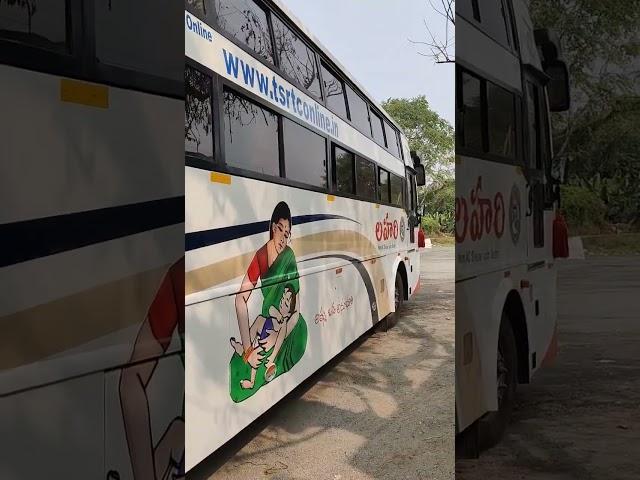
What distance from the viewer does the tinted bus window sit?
6856 millimetres

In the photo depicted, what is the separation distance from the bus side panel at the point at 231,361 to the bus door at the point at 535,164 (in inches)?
67.0

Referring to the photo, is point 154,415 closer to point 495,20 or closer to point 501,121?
point 501,121

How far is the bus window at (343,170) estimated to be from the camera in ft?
17.6

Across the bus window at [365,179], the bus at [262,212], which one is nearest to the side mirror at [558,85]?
the bus at [262,212]

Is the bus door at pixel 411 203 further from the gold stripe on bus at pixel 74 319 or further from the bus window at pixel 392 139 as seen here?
the gold stripe on bus at pixel 74 319

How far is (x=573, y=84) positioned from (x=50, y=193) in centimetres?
128

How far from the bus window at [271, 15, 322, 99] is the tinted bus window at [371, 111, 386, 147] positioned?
6.37ft

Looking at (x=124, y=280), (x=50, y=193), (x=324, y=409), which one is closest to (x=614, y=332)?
(x=124, y=280)

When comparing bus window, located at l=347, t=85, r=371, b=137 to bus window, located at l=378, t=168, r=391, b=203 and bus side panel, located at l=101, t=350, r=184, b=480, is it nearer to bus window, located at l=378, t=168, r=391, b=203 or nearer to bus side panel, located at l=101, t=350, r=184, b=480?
bus window, located at l=378, t=168, r=391, b=203

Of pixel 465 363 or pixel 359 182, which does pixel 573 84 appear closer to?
pixel 465 363

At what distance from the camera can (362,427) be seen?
170 inches

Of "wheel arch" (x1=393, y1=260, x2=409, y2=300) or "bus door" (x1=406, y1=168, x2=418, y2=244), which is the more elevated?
"bus door" (x1=406, y1=168, x2=418, y2=244)

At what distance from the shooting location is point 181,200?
2.10m

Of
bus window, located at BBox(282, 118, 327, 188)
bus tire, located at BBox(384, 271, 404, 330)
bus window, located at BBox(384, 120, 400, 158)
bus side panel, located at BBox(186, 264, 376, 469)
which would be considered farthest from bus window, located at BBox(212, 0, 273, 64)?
bus tire, located at BBox(384, 271, 404, 330)
